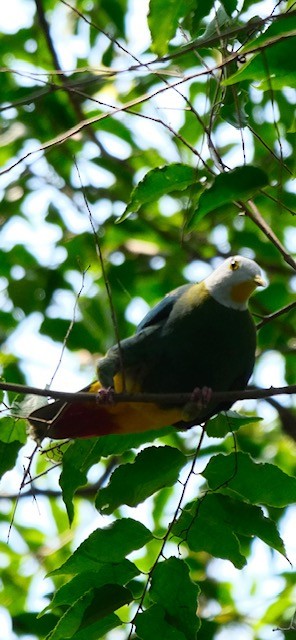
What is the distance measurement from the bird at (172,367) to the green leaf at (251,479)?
0.30 metres

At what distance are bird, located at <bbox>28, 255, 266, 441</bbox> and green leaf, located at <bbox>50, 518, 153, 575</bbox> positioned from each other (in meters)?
0.52

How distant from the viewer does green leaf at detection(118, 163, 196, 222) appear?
8.43ft

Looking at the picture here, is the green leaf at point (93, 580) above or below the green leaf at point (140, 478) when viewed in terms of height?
below

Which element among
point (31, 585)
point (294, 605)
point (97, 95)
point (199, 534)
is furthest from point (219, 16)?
point (31, 585)

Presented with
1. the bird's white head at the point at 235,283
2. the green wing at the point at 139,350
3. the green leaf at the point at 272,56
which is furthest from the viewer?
the bird's white head at the point at 235,283

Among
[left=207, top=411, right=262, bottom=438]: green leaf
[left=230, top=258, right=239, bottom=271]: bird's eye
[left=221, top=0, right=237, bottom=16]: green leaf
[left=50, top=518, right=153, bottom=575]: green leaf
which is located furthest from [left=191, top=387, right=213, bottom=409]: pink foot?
[left=221, top=0, right=237, bottom=16]: green leaf

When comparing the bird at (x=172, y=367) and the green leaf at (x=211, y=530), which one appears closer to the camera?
the green leaf at (x=211, y=530)

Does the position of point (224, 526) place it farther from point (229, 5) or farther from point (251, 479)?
point (229, 5)

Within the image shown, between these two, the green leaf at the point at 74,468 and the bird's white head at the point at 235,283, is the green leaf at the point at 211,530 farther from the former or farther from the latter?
the bird's white head at the point at 235,283

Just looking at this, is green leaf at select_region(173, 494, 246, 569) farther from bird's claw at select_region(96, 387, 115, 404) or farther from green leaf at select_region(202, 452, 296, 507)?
bird's claw at select_region(96, 387, 115, 404)

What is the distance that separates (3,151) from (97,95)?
1.76 ft

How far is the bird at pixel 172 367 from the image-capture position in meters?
3.12

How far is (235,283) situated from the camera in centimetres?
331

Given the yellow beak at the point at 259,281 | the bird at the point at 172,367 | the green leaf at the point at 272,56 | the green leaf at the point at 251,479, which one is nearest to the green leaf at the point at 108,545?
the green leaf at the point at 251,479
